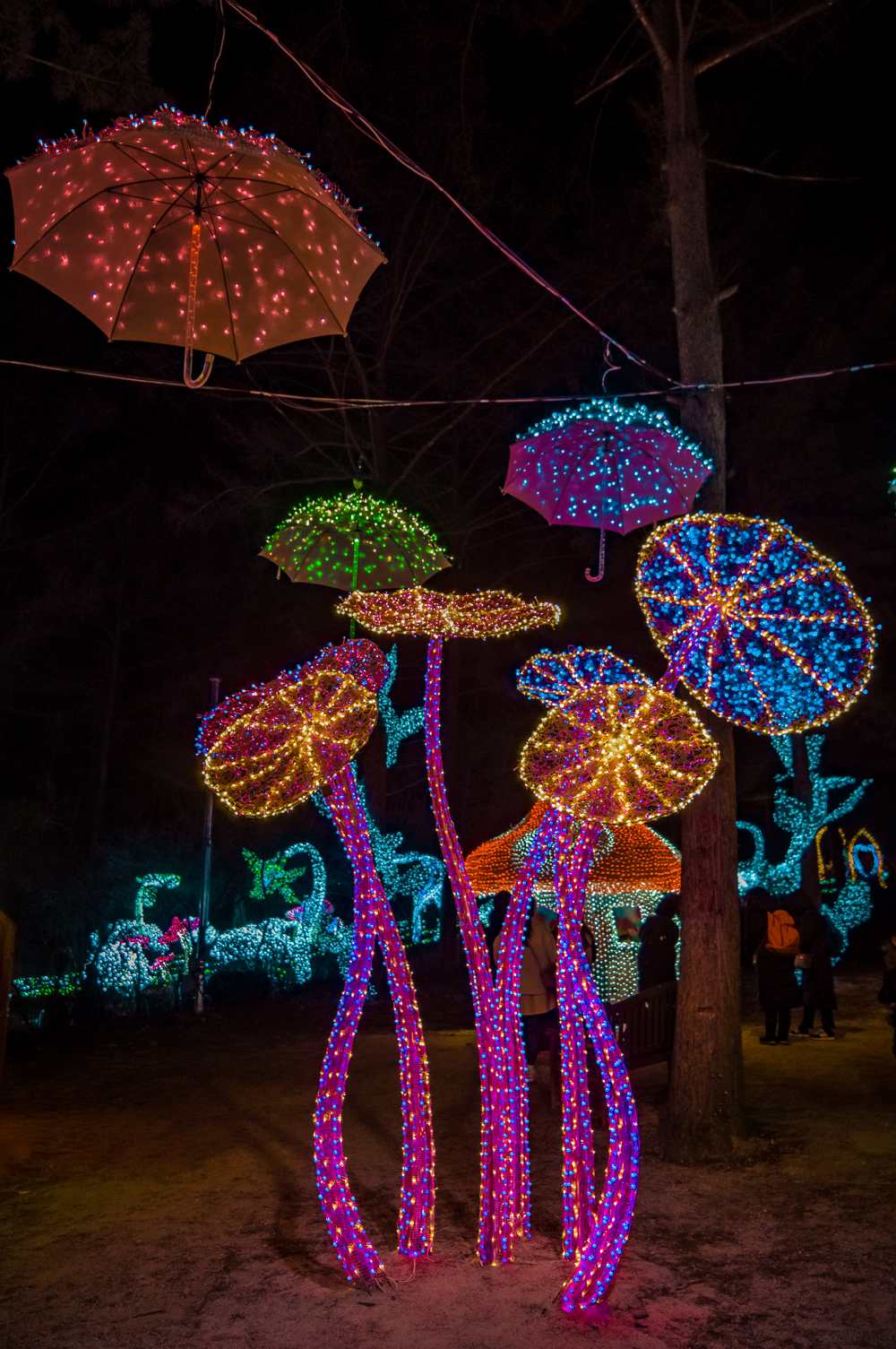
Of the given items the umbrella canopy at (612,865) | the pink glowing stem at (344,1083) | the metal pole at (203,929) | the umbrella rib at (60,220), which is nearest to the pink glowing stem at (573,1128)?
the pink glowing stem at (344,1083)

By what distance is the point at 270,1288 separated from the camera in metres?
4.89

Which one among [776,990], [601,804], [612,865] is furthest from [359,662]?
[612,865]

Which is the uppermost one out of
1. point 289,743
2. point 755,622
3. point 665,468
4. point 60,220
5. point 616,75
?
point 616,75

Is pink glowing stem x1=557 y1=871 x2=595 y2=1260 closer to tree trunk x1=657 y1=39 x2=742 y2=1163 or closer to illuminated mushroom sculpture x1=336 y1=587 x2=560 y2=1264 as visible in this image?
illuminated mushroom sculpture x1=336 y1=587 x2=560 y2=1264

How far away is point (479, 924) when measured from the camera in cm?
542

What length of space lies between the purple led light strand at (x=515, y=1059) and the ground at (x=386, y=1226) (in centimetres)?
23

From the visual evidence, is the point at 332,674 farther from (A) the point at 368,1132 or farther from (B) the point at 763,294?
(B) the point at 763,294

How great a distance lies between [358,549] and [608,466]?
1.65 m

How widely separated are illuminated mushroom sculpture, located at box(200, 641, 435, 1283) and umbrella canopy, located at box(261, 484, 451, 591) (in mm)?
1667

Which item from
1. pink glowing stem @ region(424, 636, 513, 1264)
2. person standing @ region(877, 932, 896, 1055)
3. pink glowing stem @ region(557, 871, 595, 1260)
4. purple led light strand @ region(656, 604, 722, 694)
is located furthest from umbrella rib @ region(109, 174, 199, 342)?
person standing @ region(877, 932, 896, 1055)

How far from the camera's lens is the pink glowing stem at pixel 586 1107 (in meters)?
4.55

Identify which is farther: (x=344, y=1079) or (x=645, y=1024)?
(x=645, y=1024)

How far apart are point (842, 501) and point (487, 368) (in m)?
6.84

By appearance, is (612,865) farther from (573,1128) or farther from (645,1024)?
(573,1128)
